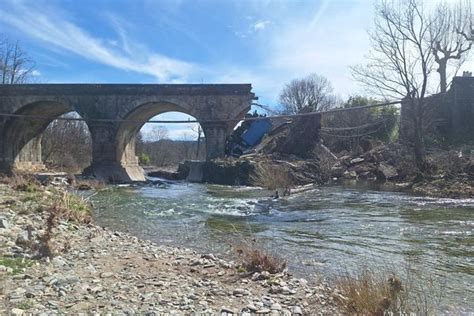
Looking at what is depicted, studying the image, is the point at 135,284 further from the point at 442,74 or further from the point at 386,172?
the point at 442,74

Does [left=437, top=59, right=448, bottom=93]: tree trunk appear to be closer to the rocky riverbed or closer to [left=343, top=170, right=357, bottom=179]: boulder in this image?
[left=343, top=170, right=357, bottom=179]: boulder

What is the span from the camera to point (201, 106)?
25000 millimetres

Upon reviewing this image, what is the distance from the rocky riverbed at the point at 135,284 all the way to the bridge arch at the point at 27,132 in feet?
73.0

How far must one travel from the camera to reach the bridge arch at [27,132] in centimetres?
2614

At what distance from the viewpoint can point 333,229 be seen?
8.20 metres

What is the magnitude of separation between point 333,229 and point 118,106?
19.9 meters

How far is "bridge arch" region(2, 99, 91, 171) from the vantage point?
26.1 m

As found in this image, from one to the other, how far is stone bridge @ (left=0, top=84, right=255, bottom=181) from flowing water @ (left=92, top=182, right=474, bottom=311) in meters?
11.4

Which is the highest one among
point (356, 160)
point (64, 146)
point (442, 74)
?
point (442, 74)

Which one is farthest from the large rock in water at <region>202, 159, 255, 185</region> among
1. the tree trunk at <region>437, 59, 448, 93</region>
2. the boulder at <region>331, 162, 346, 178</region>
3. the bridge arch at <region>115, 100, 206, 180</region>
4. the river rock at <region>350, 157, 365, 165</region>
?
the tree trunk at <region>437, 59, 448, 93</region>

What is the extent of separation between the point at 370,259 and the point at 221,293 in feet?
8.69

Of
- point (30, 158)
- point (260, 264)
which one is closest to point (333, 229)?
point (260, 264)

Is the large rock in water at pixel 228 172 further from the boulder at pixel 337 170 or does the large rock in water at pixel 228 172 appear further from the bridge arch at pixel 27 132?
the bridge arch at pixel 27 132

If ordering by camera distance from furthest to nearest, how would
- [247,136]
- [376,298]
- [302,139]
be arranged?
1. [247,136]
2. [302,139]
3. [376,298]
